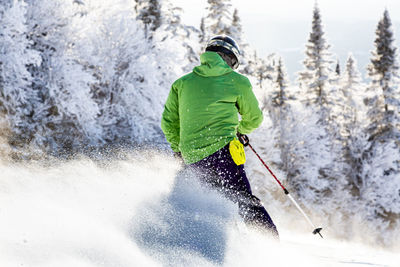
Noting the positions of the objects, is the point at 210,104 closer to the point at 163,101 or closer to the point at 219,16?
the point at 163,101

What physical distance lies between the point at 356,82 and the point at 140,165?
4981 cm

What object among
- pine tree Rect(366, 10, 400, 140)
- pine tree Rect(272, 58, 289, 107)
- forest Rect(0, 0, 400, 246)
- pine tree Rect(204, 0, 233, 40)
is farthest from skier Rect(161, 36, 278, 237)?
pine tree Rect(272, 58, 289, 107)

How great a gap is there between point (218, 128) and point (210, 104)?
0.81 feet

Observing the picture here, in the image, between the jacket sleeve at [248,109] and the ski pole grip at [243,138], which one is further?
the ski pole grip at [243,138]

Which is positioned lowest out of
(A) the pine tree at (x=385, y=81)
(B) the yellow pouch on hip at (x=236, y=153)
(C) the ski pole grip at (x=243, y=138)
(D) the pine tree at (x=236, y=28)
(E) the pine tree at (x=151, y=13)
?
(A) the pine tree at (x=385, y=81)

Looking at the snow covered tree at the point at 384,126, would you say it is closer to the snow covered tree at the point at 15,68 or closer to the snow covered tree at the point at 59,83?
the snow covered tree at the point at 59,83

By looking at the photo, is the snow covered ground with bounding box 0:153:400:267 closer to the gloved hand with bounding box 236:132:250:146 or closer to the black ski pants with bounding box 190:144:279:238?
the black ski pants with bounding box 190:144:279:238

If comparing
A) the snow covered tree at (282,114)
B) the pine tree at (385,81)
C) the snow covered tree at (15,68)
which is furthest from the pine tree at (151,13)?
the pine tree at (385,81)

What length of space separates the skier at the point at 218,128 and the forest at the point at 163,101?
307 inches

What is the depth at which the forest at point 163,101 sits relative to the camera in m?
18.6

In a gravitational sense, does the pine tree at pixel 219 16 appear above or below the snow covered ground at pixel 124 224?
below

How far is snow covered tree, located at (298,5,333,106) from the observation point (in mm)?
36156

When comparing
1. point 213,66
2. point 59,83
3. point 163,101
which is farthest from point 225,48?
point 163,101

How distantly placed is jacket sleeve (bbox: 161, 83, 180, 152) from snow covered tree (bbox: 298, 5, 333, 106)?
3345 cm
